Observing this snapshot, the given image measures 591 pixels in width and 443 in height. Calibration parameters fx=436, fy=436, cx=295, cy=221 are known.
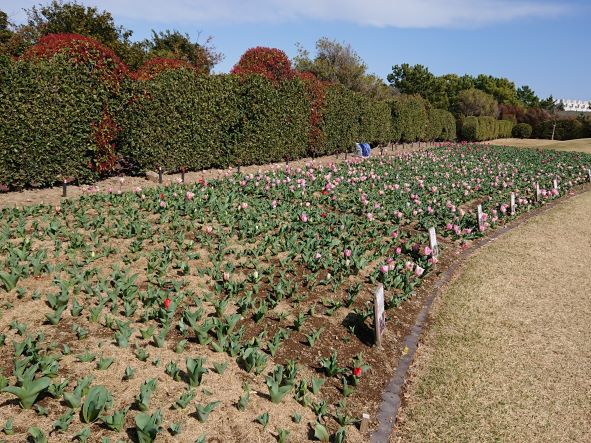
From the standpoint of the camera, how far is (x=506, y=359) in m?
4.68

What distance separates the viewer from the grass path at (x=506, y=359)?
3.69 m

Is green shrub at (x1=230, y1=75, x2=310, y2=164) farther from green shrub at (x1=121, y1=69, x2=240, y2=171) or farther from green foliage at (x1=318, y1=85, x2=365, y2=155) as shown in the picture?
green foliage at (x1=318, y1=85, x2=365, y2=155)

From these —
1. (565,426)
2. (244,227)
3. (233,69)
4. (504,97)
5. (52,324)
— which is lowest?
(565,426)

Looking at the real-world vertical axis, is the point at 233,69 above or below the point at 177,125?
above

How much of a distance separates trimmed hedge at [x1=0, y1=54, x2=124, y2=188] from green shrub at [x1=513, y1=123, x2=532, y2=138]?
56.3 metres

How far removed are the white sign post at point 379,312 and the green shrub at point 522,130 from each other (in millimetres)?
59417

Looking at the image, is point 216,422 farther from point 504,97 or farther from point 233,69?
point 504,97

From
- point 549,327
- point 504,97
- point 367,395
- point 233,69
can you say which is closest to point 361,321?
point 367,395

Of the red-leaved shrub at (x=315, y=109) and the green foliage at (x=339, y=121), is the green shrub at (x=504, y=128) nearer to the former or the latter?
the green foliage at (x=339, y=121)

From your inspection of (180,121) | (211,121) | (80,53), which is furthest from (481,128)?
(80,53)

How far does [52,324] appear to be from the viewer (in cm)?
407

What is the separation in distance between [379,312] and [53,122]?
8693mm

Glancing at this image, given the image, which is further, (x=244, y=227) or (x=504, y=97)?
(x=504, y=97)

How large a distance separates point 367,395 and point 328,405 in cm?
44
